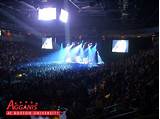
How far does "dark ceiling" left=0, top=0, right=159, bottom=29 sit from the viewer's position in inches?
399

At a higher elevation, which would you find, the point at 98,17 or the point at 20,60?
the point at 98,17

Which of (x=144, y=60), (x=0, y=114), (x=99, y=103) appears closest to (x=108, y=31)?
(x=144, y=60)

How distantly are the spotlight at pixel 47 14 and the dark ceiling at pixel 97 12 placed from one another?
146 mm

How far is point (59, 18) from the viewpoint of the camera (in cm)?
859

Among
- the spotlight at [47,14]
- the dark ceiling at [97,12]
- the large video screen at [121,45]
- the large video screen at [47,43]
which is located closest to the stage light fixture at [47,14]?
the spotlight at [47,14]

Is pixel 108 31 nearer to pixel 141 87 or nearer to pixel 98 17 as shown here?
pixel 98 17

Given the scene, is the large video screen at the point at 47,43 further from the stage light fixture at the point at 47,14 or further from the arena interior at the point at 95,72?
the stage light fixture at the point at 47,14

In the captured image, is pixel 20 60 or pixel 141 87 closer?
pixel 141 87

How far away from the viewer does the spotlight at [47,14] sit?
8577 millimetres

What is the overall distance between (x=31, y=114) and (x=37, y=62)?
11.0 m

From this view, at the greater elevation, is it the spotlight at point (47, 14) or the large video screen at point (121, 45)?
the spotlight at point (47, 14)

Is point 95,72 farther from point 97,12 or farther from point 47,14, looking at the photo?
point 47,14

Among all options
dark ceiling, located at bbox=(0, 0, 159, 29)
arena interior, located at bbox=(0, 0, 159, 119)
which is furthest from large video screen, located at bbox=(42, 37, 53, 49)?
dark ceiling, located at bbox=(0, 0, 159, 29)

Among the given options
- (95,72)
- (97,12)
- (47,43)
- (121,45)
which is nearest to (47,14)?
(97,12)
